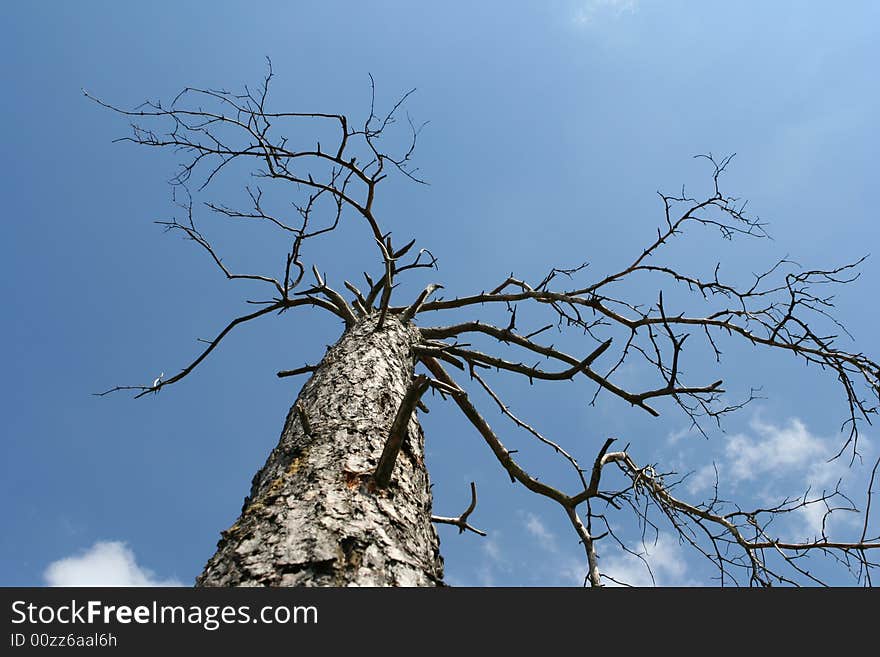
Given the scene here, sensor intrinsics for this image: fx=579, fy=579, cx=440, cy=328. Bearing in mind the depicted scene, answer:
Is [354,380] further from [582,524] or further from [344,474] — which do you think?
[582,524]

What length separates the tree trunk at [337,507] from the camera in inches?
54.4

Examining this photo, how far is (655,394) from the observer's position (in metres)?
2.75

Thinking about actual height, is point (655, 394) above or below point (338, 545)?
above

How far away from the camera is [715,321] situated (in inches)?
141

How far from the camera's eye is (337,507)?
161 centimetres

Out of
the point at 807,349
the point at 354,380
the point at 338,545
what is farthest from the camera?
the point at 807,349

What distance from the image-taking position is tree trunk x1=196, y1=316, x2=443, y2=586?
4.54 feet

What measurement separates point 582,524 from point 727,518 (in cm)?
96
